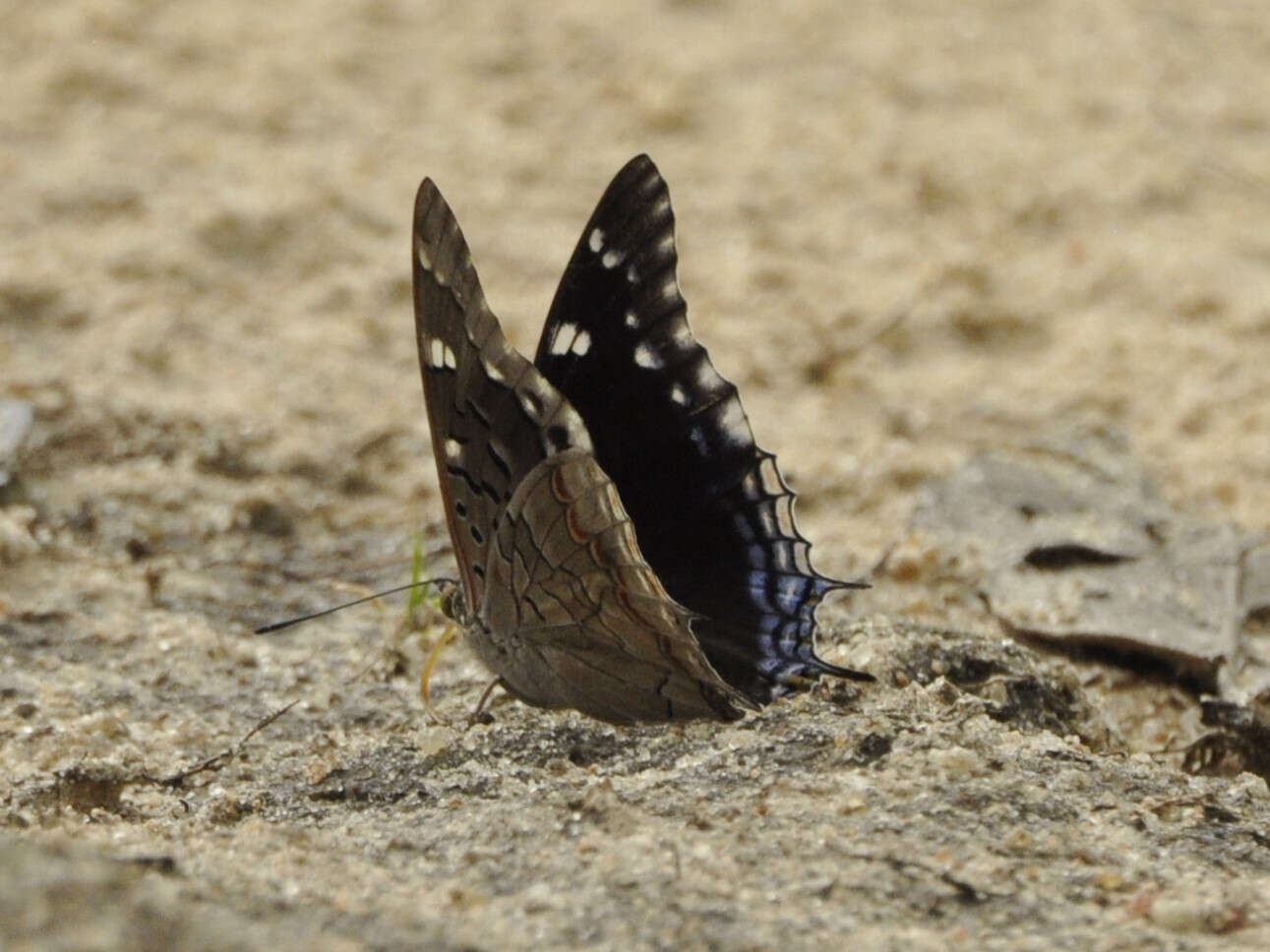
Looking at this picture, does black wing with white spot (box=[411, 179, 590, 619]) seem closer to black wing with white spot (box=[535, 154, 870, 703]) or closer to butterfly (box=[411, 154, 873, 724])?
butterfly (box=[411, 154, 873, 724])

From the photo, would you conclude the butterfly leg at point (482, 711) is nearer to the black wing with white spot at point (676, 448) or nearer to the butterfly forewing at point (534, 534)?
the butterfly forewing at point (534, 534)

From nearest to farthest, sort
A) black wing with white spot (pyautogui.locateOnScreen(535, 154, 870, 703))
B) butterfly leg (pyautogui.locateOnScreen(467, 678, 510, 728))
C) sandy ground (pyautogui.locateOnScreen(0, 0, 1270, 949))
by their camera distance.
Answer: sandy ground (pyautogui.locateOnScreen(0, 0, 1270, 949)) → black wing with white spot (pyautogui.locateOnScreen(535, 154, 870, 703)) → butterfly leg (pyautogui.locateOnScreen(467, 678, 510, 728))

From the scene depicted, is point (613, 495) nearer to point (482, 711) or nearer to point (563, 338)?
point (563, 338)

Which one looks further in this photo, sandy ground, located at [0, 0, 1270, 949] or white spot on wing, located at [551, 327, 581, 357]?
white spot on wing, located at [551, 327, 581, 357]

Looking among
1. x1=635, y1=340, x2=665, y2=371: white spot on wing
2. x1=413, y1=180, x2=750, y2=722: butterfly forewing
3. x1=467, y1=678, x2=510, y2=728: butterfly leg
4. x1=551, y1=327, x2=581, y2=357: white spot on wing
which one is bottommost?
x1=467, y1=678, x2=510, y2=728: butterfly leg

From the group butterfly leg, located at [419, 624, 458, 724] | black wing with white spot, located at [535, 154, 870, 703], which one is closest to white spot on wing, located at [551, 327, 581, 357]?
black wing with white spot, located at [535, 154, 870, 703]

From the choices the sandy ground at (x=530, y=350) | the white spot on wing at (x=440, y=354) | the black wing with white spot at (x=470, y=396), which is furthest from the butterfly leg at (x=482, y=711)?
the white spot on wing at (x=440, y=354)

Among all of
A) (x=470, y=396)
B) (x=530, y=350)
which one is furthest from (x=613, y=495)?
(x=530, y=350)
